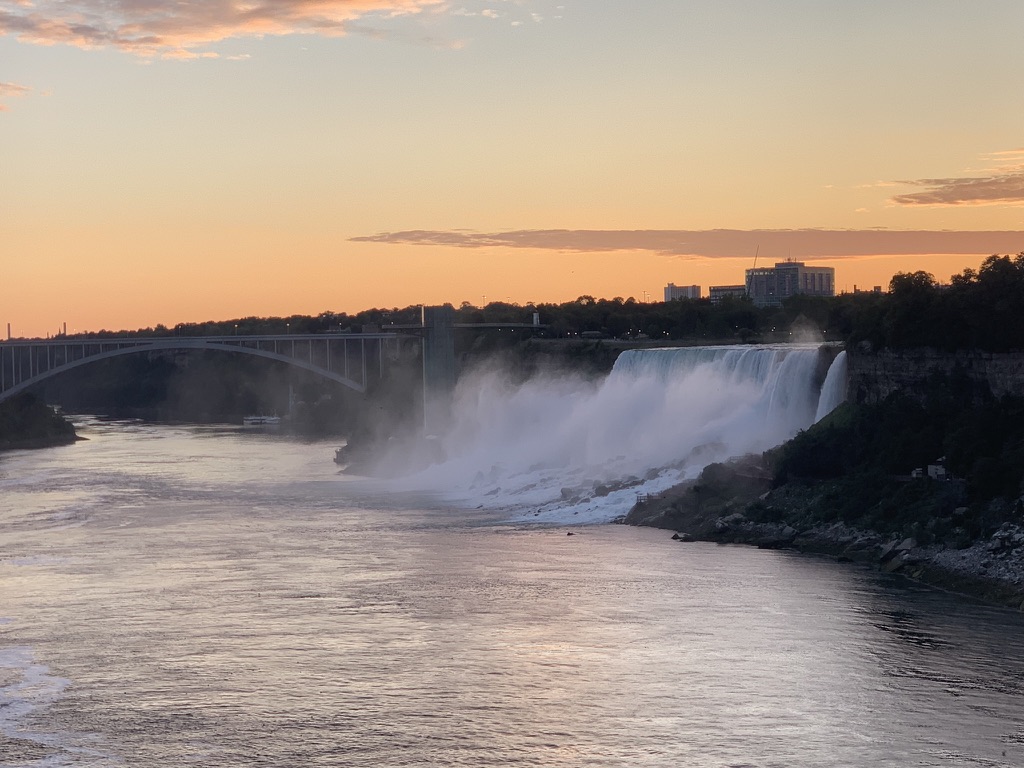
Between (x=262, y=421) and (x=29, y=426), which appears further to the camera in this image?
(x=262, y=421)

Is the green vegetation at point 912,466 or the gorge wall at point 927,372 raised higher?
the gorge wall at point 927,372

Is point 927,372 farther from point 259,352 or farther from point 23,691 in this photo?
point 259,352

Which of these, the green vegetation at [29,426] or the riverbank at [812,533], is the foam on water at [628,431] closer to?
the riverbank at [812,533]

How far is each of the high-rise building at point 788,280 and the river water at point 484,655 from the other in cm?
7459

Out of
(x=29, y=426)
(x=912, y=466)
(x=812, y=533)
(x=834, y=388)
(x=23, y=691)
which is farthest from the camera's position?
(x=29, y=426)

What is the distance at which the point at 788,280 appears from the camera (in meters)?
104

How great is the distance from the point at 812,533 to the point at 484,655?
11.3m

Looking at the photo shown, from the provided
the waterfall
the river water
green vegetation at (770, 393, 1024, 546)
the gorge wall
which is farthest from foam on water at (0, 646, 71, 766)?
the waterfall

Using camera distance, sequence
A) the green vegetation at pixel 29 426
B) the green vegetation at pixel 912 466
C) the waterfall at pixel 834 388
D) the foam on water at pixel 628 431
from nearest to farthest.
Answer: the green vegetation at pixel 912 466, the waterfall at pixel 834 388, the foam on water at pixel 628 431, the green vegetation at pixel 29 426

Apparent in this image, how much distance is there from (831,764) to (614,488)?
69.4 feet

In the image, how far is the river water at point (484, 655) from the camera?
51.8 feet

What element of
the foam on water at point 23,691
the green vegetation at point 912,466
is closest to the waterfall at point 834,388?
the green vegetation at point 912,466

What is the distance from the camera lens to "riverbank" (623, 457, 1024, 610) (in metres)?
24.1

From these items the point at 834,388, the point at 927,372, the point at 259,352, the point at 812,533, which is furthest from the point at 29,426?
the point at 812,533
